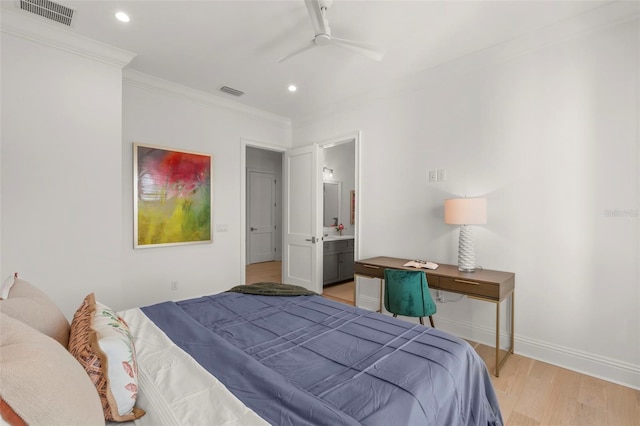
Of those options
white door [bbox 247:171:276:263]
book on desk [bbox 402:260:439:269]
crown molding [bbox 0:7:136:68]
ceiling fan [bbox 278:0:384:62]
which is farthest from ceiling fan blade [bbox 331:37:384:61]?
white door [bbox 247:171:276:263]

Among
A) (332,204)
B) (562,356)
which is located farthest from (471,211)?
(332,204)

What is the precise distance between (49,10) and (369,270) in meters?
3.67

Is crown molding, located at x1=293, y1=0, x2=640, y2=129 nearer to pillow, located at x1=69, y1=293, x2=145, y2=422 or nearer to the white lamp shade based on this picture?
the white lamp shade

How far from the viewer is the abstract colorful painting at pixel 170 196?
3.40m

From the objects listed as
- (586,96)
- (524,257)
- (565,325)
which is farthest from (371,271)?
(586,96)

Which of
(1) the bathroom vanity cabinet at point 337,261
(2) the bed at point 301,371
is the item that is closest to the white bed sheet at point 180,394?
(2) the bed at point 301,371

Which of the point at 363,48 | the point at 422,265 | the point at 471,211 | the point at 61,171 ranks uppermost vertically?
the point at 363,48

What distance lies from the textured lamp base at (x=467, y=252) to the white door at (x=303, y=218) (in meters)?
2.10

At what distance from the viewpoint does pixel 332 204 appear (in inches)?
247

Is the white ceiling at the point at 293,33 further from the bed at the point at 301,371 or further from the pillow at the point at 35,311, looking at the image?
the bed at the point at 301,371

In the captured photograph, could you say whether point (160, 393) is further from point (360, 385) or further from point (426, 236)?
point (426, 236)

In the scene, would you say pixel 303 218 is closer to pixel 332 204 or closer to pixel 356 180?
pixel 356 180

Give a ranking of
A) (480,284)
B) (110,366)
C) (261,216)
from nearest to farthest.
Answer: (110,366) → (480,284) → (261,216)

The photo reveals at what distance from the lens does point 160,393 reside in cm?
108
